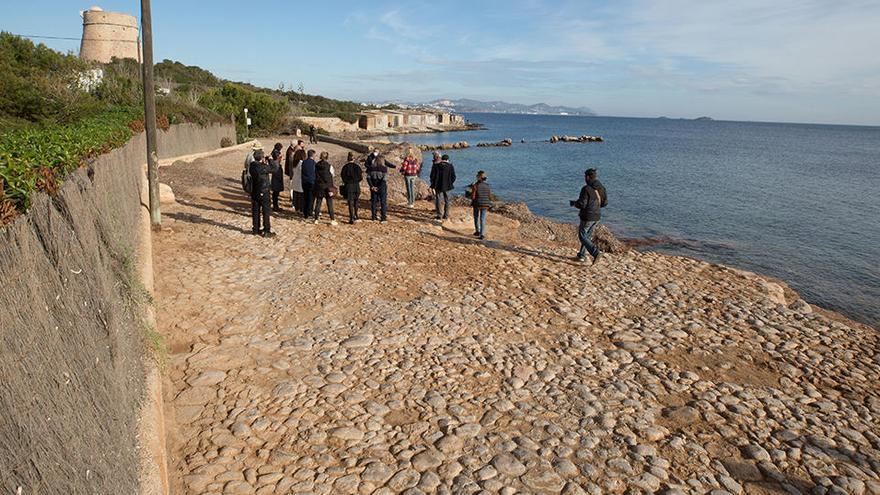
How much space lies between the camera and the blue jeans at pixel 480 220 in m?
12.6

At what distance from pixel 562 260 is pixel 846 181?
4090cm

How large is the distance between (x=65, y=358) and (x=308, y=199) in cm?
1021

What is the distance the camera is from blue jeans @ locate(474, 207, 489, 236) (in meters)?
12.6

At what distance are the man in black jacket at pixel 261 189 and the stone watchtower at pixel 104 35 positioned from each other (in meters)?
42.4

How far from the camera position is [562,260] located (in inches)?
449

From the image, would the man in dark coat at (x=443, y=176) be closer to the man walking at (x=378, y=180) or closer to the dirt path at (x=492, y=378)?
the man walking at (x=378, y=180)

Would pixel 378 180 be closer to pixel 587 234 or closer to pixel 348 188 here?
pixel 348 188

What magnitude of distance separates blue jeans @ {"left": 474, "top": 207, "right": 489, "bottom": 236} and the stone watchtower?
43755mm

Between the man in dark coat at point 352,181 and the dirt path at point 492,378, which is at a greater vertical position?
the man in dark coat at point 352,181

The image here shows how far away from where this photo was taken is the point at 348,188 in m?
12.9

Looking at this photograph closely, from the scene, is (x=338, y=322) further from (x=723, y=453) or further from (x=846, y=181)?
(x=846, y=181)

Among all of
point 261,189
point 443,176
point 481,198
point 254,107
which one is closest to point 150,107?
point 261,189

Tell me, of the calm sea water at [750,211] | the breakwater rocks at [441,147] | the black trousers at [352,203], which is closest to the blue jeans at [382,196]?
the black trousers at [352,203]

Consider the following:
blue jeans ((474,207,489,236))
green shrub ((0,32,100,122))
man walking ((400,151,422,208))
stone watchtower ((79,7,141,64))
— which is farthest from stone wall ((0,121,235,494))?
stone watchtower ((79,7,141,64))
